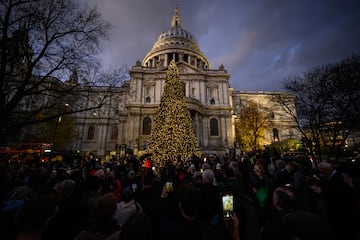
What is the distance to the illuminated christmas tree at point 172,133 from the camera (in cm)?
1434

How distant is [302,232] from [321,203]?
6.37 meters

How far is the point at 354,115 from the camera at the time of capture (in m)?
12.0

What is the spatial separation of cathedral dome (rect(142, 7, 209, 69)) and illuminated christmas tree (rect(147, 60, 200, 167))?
33.2 metres

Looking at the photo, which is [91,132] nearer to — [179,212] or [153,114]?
[153,114]

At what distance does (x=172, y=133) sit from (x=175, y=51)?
132 ft

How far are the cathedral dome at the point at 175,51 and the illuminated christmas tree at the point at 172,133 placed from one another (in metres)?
33.2

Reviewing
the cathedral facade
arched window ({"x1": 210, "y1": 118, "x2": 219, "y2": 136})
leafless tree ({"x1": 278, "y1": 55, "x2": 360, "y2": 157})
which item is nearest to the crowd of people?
leafless tree ({"x1": 278, "y1": 55, "x2": 360, "y2": 157})

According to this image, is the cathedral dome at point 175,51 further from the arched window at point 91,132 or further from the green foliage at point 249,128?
the arched window at point 91,132

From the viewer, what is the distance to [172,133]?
1494 centimetres

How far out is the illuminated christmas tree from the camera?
1434cm

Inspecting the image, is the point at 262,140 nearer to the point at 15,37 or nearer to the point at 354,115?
the point at 354,115

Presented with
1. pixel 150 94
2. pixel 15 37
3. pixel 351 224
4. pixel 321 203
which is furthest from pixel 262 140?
pixel 15 37

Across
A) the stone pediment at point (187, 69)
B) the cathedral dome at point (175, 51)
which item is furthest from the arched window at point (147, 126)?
the cathedral dome at point (175, 51)

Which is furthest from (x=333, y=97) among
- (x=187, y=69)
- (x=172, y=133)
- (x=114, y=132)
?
(x=114, y=132)
